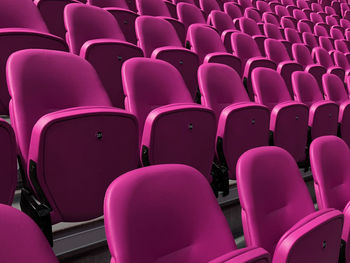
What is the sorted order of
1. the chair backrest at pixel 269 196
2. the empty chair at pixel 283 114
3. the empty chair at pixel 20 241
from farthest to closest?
the empty chair at pixel 283 114, the chair backrest at pixel 269 196, the empty chair at pixel 20 241

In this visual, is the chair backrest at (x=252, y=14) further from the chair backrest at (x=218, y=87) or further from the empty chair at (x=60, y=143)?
the empty chair at (x=60, y=143)

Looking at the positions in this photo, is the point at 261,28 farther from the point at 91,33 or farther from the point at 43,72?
the point at 43,72

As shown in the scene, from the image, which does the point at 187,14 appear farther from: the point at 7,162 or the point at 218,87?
the point at 7,162

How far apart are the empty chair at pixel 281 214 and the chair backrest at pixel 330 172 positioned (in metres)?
0.03

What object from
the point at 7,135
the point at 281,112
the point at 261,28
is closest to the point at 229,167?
the point at 281,112

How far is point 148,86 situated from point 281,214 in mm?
183

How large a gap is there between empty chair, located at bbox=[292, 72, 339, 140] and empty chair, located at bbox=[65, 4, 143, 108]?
0.27 meters

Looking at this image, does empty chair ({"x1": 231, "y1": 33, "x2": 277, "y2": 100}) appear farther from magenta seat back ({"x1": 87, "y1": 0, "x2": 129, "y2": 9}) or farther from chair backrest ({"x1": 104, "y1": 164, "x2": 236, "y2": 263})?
chair backrest ({"x1": 104, "y1": 164, "x2": 236, "y2": 263})

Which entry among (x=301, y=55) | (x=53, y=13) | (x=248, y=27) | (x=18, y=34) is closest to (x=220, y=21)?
(x=248, y=27)

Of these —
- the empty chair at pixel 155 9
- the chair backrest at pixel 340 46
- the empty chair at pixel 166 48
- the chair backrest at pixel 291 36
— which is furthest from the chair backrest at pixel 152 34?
the chair backrest at pixel 340 46

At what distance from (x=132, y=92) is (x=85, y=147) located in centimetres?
11

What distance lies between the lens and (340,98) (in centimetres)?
69

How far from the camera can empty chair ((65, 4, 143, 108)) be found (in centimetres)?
41

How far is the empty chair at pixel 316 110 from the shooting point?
540mm
